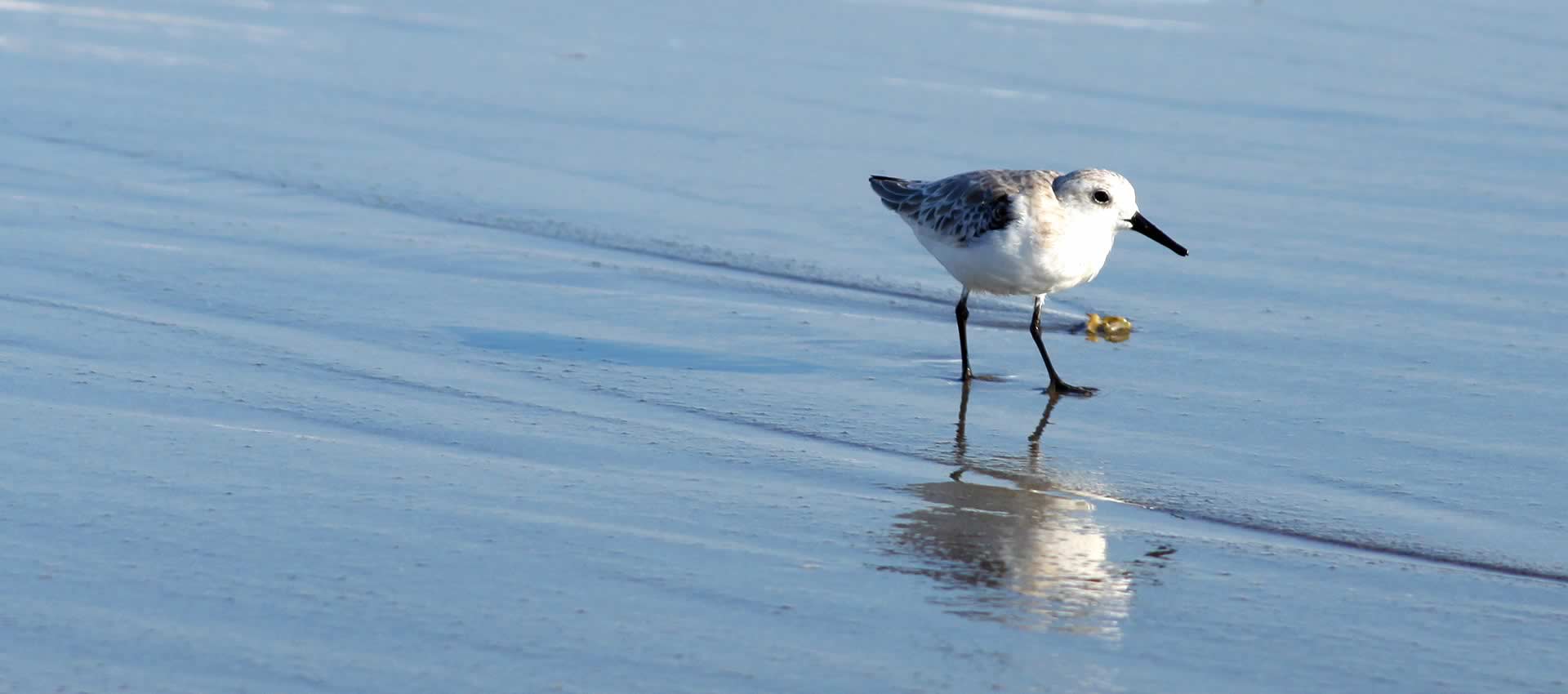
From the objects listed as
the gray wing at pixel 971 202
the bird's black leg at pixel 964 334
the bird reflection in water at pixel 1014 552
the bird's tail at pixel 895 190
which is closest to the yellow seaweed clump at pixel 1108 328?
the bird's black leg at pixel 964 334

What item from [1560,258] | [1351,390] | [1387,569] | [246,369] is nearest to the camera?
[1387,569]

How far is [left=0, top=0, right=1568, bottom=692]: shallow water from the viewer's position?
421cm

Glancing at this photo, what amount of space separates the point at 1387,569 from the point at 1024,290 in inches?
95.3

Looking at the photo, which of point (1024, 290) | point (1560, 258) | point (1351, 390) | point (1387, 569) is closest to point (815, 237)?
point (1024, 290)

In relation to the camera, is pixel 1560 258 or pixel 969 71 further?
pixel 969 71

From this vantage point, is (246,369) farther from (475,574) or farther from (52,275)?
(475,574)

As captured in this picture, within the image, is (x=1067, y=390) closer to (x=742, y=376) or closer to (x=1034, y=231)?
(x=1034, y=231)

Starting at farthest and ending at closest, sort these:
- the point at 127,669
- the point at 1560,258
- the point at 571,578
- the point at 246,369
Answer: the point at 1560,258 < the point at 246,369 < the point at 571,578 < the point at 127,669

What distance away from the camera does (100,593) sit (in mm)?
4184

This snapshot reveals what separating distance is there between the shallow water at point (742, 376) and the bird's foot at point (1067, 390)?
0.26ft

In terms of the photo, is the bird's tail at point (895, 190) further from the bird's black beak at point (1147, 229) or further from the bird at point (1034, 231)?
the bird's black beak at point (1147, 229)

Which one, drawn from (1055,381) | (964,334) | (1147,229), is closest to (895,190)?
(964,334)

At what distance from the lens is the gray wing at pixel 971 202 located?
6.93 meters

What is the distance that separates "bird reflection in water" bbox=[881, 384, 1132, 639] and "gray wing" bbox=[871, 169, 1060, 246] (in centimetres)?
141
